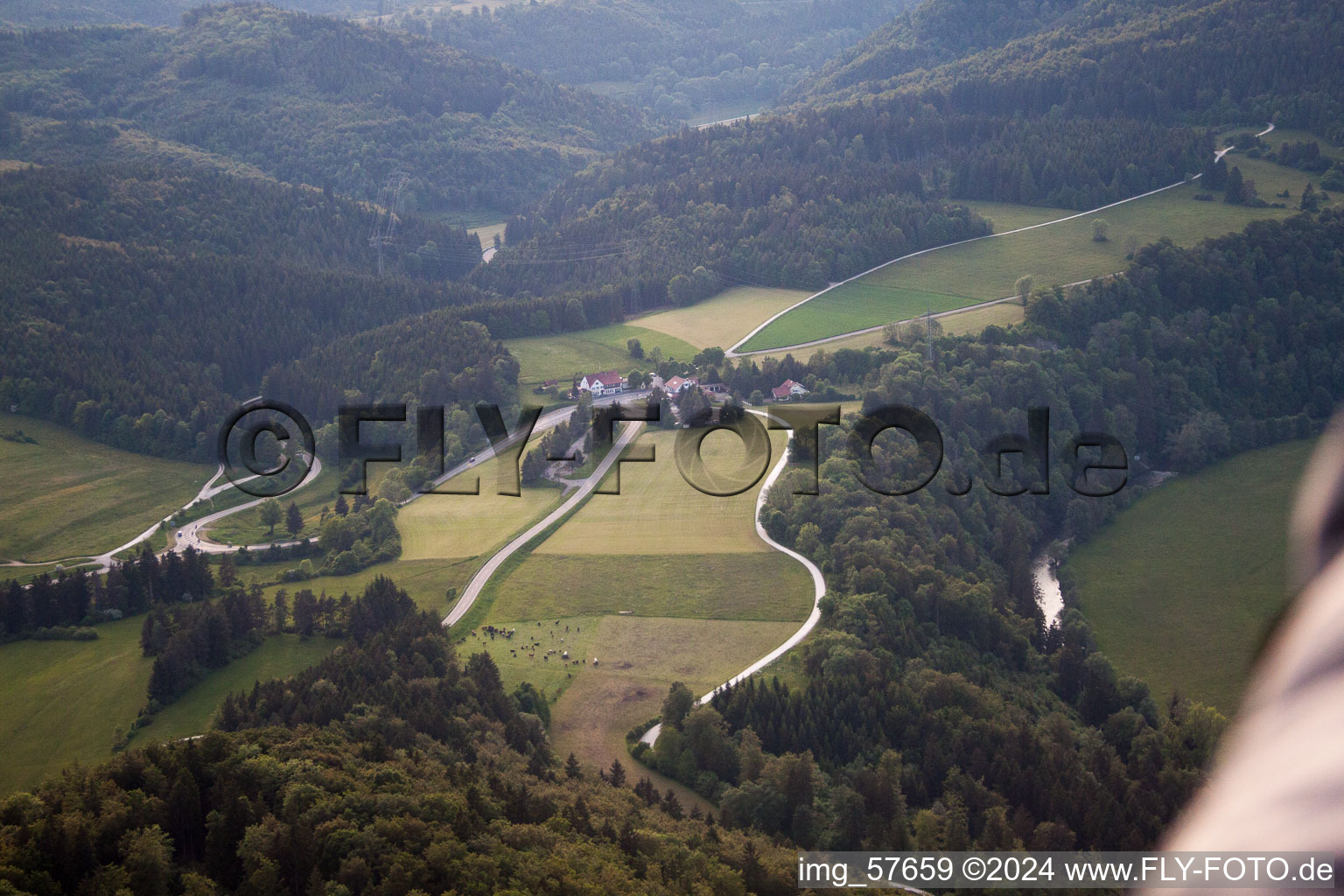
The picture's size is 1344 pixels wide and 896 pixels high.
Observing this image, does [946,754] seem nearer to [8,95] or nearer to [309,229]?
[309,229]

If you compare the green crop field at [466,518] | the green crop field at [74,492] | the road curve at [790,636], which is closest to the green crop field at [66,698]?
the green crop field at [466,518]

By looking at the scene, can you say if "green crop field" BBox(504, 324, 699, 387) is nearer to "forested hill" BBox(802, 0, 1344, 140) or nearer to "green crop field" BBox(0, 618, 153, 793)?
"green crop field" BBox(0, 618, 153, 793)

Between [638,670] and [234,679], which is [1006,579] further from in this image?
[234,679]

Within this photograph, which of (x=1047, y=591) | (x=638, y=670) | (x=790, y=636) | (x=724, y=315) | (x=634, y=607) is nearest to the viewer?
(x=638, y=670)

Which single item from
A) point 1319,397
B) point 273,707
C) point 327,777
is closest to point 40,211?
point 273,707

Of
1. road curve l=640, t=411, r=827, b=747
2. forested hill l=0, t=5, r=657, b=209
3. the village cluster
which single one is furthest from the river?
forested hill l=0, t=5, r=657, b=209

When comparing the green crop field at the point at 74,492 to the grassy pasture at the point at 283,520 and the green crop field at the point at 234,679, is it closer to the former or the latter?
the grassy pasture at the point at 283,520

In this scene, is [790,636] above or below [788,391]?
below

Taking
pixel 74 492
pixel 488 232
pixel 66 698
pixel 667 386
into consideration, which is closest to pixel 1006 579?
pixel 667 386
